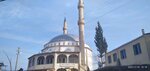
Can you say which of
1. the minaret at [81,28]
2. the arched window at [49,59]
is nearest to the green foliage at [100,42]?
the minaret at [81,28]

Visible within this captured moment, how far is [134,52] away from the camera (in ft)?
74.1

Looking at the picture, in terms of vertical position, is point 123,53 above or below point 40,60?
below

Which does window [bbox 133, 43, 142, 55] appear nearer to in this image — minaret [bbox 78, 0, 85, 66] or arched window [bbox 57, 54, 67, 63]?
minaret [bbox 78, 0, 85, 66]

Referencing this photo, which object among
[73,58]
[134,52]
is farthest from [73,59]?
[134,52]

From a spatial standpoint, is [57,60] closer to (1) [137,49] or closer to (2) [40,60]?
(2) [40,60]

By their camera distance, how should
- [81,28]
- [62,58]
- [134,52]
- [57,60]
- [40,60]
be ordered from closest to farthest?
[134,52] → [57,60] → [62,58] → [81,28] → [40,60]

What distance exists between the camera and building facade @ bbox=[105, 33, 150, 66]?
20656mm

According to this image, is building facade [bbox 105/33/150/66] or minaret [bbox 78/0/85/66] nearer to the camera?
building facade [bbox 105/33/150/66]

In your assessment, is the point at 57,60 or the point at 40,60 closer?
the point at 57,60

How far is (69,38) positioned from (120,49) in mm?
31853

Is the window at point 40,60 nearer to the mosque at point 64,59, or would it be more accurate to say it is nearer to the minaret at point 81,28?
the mosque at point 64,59

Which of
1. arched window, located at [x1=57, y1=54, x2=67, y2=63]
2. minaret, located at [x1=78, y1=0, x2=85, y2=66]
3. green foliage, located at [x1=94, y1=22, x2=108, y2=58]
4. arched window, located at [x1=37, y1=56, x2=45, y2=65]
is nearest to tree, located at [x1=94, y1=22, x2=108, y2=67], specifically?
green foliage, located at [x1=94, y1=22, x2=108, y2=58]

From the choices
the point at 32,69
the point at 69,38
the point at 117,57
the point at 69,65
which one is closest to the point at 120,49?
the point at 117,57

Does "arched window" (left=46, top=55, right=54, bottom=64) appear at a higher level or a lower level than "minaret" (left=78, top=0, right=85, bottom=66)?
lower
